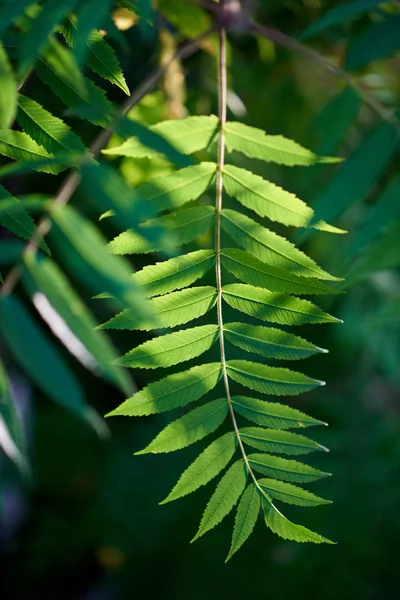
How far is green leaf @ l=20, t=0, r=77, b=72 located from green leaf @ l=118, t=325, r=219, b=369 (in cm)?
31

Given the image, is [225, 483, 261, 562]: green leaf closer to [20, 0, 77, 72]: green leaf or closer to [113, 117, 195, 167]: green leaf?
[113, 117, 195, 167]: green leaf

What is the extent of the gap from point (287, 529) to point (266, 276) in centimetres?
27

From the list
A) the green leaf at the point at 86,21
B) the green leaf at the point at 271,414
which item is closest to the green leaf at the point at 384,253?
the green leaf at the point at 271,414

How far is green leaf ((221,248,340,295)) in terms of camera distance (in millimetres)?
668

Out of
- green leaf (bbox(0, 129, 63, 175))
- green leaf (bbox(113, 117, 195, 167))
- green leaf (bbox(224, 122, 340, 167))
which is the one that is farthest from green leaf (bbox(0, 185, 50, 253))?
green leaf (bbox(224, 122, 340, 167))

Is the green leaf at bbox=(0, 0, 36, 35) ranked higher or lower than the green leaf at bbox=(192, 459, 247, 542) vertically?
higher

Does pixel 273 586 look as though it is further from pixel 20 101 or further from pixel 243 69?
pixel 20 101

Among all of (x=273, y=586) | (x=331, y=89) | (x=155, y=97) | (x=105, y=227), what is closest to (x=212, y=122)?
(x=155, y=97)

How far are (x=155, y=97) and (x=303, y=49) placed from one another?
0.33m

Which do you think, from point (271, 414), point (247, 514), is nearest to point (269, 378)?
point (271, 414)

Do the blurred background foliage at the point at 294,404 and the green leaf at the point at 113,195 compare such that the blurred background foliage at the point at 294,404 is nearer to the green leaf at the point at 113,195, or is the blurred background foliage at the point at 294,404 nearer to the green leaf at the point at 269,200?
the green leaf at the point at 269,200

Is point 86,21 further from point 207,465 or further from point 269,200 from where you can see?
point 207,465

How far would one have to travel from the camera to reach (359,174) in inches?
28.2

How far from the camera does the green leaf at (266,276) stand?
26.3 inches
